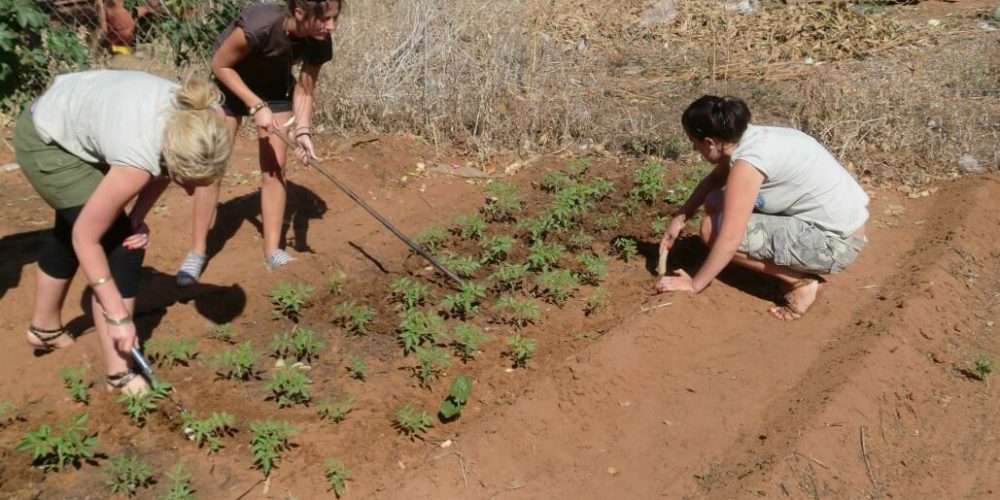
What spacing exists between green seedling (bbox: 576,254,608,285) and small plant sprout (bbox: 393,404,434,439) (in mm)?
1534

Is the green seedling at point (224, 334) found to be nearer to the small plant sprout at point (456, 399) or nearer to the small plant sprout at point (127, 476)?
the small plant sprout at point (127, 476)

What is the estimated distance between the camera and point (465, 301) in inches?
177

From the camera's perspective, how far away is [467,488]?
3396 mm

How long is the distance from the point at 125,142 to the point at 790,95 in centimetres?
598

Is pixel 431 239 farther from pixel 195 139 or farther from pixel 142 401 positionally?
pixel 195 139

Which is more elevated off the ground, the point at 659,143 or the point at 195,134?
the point at 195,134

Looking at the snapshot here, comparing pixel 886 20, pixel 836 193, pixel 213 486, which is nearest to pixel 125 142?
pixel 213 486

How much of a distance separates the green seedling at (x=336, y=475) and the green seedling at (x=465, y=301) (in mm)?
1274

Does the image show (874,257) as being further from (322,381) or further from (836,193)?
(322,381)

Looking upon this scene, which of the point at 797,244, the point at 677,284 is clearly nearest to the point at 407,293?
the point at 677,284

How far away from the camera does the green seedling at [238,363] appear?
3.87 metres

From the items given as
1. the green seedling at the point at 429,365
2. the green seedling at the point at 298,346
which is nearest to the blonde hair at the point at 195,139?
the green seedling at the point at 298,346

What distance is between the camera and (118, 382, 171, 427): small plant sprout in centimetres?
354

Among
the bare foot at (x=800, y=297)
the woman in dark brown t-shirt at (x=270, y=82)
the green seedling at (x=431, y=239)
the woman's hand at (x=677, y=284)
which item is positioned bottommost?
the bare foot at (x=800, y=297)
